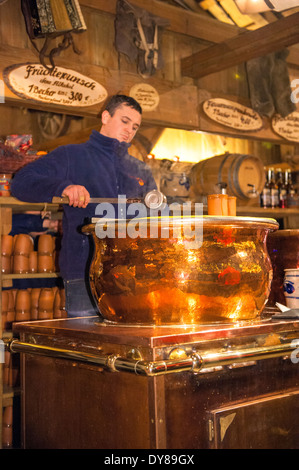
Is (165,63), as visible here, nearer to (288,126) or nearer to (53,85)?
(53,85)

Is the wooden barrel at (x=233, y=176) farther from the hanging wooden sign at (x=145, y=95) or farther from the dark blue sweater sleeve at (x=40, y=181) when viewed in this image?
the dark blue sweater sleeve at (x=40, y=181)

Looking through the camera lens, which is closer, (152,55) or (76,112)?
(76,112)

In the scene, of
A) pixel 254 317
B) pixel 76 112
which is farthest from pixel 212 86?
pixel 254 317

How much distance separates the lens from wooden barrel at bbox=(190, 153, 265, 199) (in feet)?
14.6

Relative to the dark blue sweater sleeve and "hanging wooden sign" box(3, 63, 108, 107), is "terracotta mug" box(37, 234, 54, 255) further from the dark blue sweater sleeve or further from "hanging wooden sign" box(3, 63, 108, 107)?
the dark blue sweater sleeve

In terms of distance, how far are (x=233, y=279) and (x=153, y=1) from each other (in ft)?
11.3

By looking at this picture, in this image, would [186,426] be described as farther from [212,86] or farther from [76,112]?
[212,86]

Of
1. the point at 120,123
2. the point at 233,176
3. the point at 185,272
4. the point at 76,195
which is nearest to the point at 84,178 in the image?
the point at 120,123

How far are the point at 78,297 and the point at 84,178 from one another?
56 centimetres

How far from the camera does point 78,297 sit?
212 cm

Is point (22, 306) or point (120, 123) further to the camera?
point (22, 306)

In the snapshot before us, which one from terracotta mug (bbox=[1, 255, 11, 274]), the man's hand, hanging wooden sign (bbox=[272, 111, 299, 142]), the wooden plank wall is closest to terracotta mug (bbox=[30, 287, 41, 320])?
terracotta mug (bbox=[1, 255, 11, 274])
